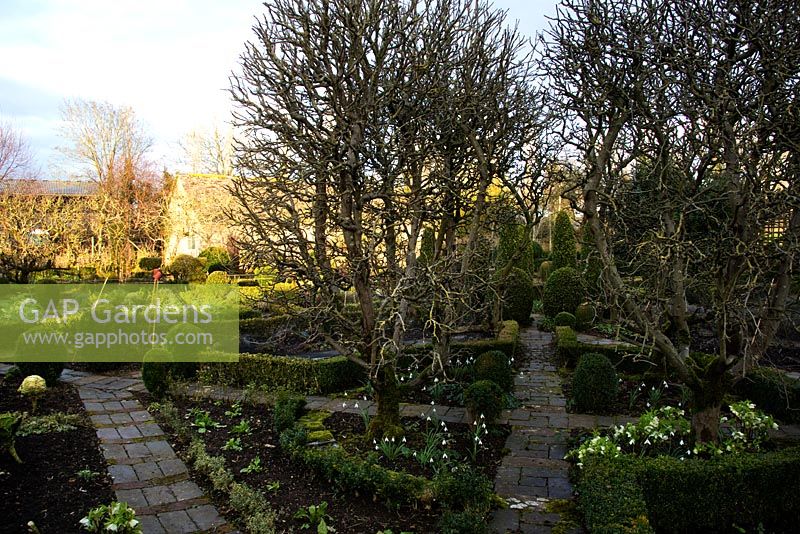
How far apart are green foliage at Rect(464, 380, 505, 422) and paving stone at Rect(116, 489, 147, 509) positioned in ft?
10.8

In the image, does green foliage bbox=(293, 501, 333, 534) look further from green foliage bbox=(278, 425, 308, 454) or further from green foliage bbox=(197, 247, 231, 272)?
green foliage bbox=(197, 247, 231, 272)

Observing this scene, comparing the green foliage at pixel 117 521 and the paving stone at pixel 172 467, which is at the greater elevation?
the green foliage at pixel 117 521

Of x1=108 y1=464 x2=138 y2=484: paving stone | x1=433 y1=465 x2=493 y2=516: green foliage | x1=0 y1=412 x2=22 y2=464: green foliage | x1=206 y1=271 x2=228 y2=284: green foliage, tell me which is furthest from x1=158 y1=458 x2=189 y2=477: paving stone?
x1=206 y1=271 x2=228 y2=284: green foliage

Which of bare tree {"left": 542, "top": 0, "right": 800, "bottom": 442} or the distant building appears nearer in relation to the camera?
bare tree {"left": 542, "top": 0, "right": 800, "bottom": 442}

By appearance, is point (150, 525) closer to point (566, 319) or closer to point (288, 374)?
point (288, 374)

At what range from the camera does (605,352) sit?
8656mm

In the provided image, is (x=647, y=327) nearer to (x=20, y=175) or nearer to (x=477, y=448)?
(x=477, y=448)

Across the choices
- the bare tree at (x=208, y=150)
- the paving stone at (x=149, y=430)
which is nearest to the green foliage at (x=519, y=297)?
the paving stone at (x=149, y=430)

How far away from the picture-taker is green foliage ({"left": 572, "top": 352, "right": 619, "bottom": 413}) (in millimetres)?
6770

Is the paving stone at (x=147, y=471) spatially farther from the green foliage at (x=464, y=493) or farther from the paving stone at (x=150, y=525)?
the green foliage at (x=464, y=493)

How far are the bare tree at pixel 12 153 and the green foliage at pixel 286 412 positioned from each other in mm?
21740

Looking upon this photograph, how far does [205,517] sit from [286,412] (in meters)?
1.63

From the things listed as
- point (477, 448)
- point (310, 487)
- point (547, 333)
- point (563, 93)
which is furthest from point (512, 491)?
point (547, 333)

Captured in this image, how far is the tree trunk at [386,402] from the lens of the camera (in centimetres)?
556
